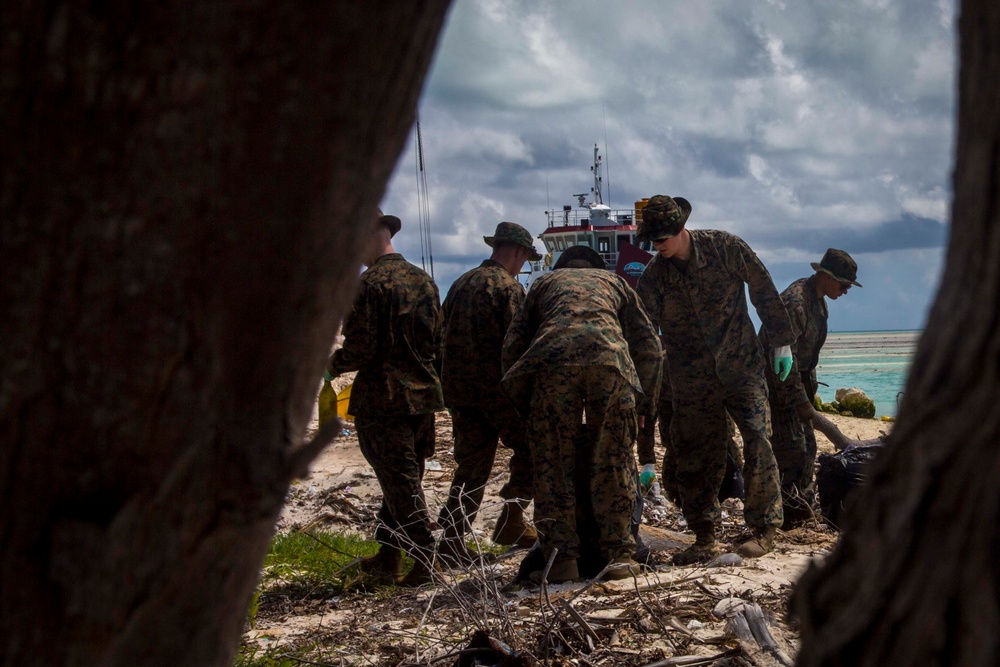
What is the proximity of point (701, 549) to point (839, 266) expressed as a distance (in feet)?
9.31

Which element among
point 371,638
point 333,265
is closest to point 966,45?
point 333,265

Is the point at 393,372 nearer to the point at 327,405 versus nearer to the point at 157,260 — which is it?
the point at 327,405

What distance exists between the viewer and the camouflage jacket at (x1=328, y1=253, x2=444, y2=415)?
17.0 ft

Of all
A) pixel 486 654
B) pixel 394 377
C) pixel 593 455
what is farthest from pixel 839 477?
pixel 486 654

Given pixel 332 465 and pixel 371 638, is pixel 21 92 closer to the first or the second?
pixel 371 638

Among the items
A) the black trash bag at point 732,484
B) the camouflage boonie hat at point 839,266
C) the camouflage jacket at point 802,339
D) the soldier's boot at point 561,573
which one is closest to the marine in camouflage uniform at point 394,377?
the soldier's boot at point 561,573

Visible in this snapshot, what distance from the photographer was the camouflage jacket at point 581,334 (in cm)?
470

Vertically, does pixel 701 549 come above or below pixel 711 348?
below

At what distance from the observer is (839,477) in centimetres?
575

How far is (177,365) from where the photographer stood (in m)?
0.88

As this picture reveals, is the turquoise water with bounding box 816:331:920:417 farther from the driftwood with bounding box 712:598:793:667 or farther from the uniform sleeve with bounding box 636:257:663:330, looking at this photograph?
the driftwood with bounding box 712:598:793:667

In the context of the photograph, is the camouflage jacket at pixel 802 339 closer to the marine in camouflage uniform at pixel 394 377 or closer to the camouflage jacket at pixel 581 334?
the camouflage jacket at pixel 581 334

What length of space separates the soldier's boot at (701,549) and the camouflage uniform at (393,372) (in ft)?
4.76

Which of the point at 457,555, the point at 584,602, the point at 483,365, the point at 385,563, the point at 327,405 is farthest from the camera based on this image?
the point at 483,365
